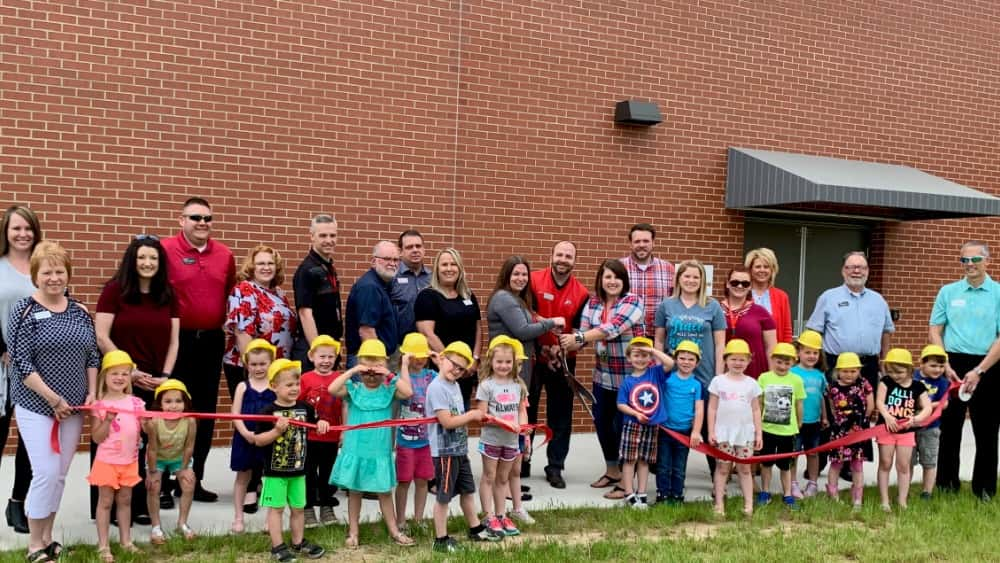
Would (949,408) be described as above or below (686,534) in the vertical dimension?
above

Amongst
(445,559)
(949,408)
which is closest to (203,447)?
(445,559)

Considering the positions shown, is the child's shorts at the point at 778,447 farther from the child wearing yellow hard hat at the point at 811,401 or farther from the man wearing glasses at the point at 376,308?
the man wearing glasses at the point at 376,308

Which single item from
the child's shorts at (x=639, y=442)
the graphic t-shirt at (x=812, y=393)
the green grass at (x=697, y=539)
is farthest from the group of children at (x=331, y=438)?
the graphic t-shirt at (x=812, y=393)

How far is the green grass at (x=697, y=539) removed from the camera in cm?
516

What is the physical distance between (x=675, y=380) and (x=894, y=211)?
18.6 feet

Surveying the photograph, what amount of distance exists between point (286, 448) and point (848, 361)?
4.17m

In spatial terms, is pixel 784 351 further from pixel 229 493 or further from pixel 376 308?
pixel 229 493

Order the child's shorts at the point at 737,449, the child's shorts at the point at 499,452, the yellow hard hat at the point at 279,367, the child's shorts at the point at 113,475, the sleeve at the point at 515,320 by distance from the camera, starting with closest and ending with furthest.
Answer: the child's shorts at the point at 113,475 < the yellow hard hat at the point at 279,367 < the child's shorts at the point at 499,452 < the child's shorts at the point at 737,449 < the sleeve at the point at 515,320

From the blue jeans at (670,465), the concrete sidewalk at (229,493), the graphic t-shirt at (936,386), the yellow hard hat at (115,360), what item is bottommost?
the concrete sidewalk at (229,493)

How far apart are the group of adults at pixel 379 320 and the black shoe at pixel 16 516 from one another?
0.04 feet

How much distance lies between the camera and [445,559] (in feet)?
16.4

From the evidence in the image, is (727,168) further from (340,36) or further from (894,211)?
(340,36)

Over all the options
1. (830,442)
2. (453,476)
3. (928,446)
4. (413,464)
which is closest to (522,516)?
(453,476)

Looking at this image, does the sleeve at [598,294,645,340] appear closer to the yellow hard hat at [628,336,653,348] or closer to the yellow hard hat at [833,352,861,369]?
the yellow hard hat at [628,336,653,348]
